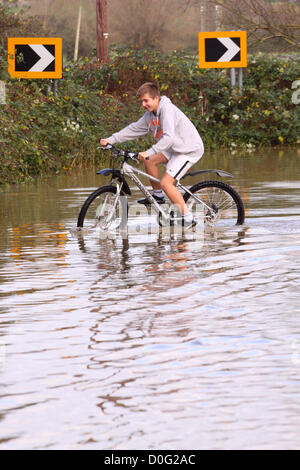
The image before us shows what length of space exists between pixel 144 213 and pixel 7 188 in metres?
4.08

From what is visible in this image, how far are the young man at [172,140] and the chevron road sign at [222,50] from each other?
14025 millimetres

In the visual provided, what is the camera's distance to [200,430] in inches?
198

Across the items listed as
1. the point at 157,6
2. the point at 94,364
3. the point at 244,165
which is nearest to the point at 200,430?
the point at 94,364

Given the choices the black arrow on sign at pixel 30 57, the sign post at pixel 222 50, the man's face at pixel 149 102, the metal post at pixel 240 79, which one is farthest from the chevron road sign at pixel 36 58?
the man's face at pixel 149 102

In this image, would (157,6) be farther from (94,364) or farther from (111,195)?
(94,364)

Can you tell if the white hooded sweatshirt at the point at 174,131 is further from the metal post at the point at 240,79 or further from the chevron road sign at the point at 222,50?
the metal post at the point at 240,79

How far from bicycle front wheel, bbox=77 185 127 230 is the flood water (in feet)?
0.66

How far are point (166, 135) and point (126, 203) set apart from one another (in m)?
0.97

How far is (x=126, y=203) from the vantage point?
12.3 m

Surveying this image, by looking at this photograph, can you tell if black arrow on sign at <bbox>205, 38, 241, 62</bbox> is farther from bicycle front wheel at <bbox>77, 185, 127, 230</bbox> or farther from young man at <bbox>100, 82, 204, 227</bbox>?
bicycle front wheel at <bbox>77, 185, 127, 230</bbox>

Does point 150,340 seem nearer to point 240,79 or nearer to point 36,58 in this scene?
point 36,58

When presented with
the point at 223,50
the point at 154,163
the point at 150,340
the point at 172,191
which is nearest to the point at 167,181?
the point at 172,191

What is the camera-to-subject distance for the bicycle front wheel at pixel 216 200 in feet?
41.4

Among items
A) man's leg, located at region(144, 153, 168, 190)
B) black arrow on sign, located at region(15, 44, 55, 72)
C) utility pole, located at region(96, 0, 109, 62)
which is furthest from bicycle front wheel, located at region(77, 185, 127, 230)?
utility pole, located at region(96, 0, 109, 62)
